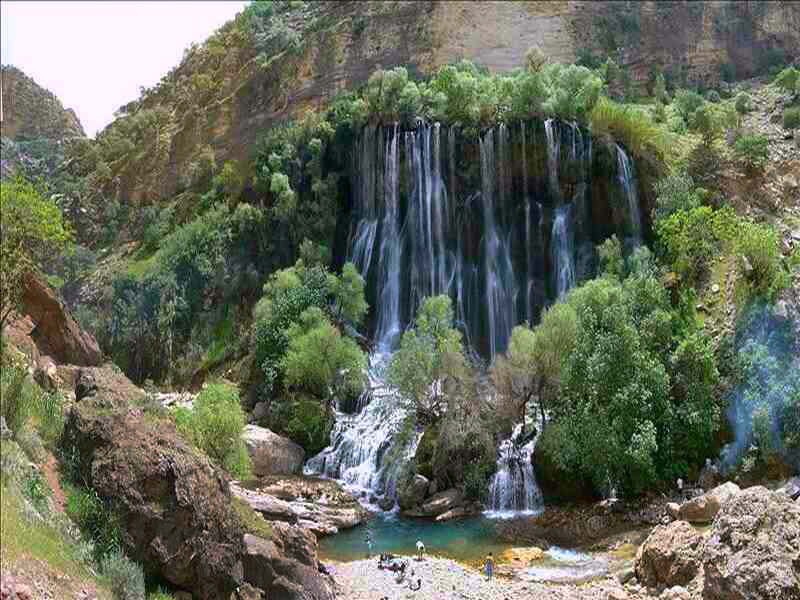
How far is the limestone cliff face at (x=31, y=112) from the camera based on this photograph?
70875 mm

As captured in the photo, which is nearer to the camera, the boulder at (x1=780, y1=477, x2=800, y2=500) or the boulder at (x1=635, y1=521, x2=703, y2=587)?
the boulder at (x1=635, y1=521, x2=703, y2=587)

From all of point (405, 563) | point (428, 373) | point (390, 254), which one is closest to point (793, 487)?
point (405, 563)

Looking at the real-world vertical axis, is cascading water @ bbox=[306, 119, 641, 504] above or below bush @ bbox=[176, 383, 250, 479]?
above

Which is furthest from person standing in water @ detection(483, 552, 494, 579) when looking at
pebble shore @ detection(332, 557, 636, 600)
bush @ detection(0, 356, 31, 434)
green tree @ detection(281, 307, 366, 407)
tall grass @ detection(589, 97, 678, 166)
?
tall grass @ detection(589, 97, 678, 166)

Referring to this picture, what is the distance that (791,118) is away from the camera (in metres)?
50.1

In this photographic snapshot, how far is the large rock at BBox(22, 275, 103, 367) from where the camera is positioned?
19953 millimetres

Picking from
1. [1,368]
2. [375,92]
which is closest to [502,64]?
[375,92]

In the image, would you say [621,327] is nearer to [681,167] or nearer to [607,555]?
[607,555]

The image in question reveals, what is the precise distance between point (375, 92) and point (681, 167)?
20244 millimetres

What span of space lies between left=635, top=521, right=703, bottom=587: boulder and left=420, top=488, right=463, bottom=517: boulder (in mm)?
10749

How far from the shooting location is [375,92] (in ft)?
178

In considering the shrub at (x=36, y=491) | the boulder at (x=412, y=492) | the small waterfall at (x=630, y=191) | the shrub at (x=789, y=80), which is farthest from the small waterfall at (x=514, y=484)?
the shrub at (x=789, y=80)

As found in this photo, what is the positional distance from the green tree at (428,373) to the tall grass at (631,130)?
18010 mm

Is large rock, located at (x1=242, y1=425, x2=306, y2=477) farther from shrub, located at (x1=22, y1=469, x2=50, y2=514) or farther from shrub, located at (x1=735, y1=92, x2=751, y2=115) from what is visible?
shrub, located at (x1=735, y1=92, x2=751, y2=115)
